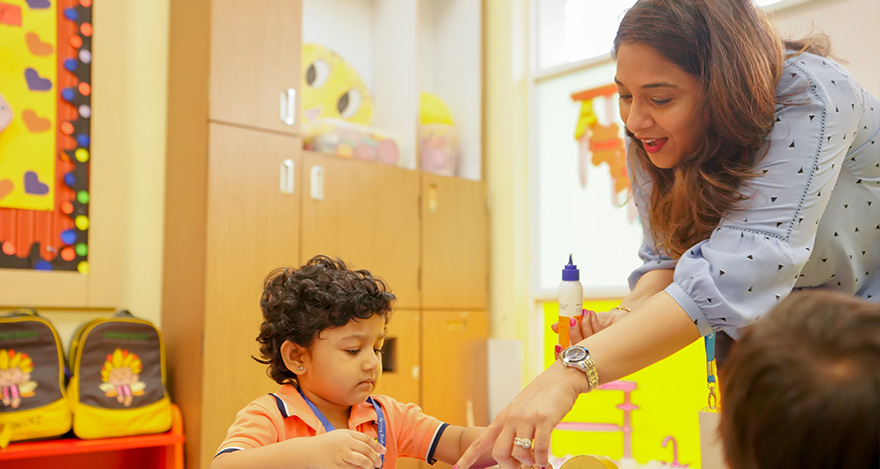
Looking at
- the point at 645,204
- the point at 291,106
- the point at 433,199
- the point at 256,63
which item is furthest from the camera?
the point at 433,199

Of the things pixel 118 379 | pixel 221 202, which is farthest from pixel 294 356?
pixel 221 202

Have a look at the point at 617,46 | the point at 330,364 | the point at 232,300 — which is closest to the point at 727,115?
the point at 617,46

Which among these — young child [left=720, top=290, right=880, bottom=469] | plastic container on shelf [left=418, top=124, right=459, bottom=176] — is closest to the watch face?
young child [left=720, top=290, right=880, bottom=469]

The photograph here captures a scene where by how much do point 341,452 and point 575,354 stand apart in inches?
15.6

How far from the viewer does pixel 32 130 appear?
2.72 meters

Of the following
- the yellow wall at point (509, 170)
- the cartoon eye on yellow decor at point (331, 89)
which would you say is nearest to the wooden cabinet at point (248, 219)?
the cartoon eye on yellow decor at point (331, 89)

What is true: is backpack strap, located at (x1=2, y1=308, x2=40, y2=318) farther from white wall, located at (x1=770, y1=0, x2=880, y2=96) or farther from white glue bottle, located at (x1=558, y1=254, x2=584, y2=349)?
white wall, located at (x1=770, y1=0, x2=880, y2=96)

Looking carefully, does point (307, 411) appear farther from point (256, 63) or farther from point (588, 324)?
point (256, 63)

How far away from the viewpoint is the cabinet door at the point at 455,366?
11.4 ft

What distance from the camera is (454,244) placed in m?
3.70

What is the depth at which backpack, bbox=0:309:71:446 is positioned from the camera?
7.72 ft

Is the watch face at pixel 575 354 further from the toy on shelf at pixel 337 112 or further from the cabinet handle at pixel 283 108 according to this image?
the toy on shelf at pixel 337 112

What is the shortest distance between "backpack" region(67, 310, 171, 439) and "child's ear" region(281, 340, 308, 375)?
53.1 inches

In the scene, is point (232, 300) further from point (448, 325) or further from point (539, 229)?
point (539, 229)
